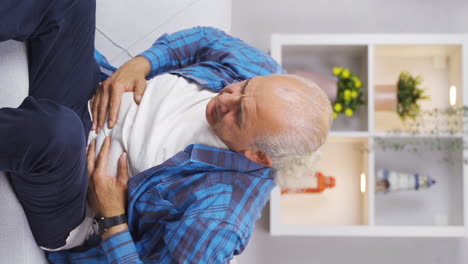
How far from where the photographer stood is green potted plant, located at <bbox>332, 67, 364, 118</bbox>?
7.53ft

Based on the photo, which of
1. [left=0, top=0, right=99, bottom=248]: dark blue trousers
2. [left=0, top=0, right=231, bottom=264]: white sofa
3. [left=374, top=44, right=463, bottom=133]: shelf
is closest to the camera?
[left=0, top=0, right=99, bottom=248]: dark blue trousers

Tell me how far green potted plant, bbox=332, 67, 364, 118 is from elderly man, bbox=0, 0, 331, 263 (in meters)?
0.89

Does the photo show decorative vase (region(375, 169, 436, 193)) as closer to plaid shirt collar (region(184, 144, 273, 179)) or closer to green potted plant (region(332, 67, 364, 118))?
green potted plant (region(332, 67, 364, 118))

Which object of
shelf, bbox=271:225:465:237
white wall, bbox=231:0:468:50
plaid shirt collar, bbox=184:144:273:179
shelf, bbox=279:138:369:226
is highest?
white wall, bbox=231:0:468:50

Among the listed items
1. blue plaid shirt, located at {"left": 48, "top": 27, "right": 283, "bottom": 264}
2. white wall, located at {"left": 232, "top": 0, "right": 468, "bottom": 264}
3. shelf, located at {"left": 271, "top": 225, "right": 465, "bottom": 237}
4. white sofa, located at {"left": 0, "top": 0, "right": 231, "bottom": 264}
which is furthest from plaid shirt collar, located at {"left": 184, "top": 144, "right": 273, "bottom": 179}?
white wall, located at {"left": 232, "top": 0, "right": 468, "bottom": 264}

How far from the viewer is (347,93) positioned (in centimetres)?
228

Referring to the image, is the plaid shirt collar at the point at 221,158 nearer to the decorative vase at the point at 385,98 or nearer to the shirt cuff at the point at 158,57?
the shirt cuff at the point at 158,57

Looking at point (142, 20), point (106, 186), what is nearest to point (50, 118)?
point (106, 186)

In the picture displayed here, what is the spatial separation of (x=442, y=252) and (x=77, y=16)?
2.11 meters

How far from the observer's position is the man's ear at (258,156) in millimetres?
1245

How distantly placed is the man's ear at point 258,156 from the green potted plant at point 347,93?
3.61 ft

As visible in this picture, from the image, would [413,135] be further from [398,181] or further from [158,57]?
[158,57]

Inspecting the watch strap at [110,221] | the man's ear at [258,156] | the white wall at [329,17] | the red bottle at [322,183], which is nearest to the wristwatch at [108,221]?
the watch strap at [110,221]

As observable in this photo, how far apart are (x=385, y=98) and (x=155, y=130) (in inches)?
51.8
